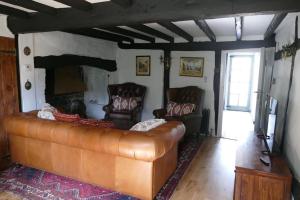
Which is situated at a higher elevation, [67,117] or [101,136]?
[67,117]

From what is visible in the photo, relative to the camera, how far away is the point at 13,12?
3.02m

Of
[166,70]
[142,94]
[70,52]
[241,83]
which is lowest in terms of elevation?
[142,94]

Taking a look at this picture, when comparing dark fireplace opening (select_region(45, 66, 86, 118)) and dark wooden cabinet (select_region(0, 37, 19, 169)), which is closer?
dark wooden cabinet (select_region(0, 37, 19, 169))

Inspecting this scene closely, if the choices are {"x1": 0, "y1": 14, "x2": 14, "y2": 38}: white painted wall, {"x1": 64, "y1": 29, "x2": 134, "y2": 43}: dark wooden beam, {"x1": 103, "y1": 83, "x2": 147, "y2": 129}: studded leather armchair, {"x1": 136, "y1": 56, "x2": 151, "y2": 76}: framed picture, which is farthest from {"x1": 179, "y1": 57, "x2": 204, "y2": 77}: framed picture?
{"x1": 0, "y1": 14, "x2": 14, "y2": 38}: white painted wall

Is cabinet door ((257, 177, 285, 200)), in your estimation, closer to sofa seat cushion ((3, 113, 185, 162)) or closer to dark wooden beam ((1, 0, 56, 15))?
sofa seat cushion ((3, 113, 185, 162))

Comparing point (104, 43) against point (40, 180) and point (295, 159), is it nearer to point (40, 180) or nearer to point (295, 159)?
point (40, 180)

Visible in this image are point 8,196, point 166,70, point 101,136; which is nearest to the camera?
point 101,136

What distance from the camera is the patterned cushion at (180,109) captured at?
15.6 ft

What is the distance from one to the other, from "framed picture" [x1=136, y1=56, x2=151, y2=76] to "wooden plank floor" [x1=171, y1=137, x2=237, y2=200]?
2.51 meters

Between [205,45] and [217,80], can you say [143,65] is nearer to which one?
[205,45]

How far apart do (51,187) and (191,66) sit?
393 centimetres

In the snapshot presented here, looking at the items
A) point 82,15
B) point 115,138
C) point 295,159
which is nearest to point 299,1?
point 295,159

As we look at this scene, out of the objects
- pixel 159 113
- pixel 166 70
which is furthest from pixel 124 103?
pixel 166 70

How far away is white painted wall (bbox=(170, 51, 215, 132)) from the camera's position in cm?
525
